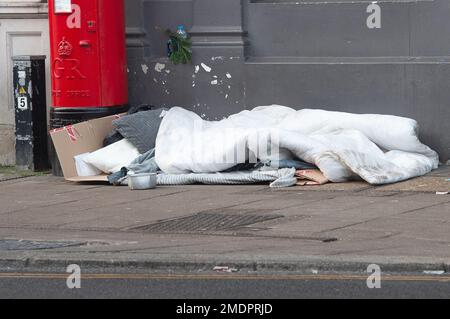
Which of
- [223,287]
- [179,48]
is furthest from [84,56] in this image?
[223,287]

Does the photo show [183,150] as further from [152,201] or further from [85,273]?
[85,273]

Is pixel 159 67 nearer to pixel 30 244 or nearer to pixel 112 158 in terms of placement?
pixel 112 158

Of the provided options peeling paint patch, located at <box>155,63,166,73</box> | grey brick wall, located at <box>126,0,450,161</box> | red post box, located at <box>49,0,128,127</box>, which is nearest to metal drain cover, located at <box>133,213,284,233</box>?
red post box, located at <box>49,0,128,127</box>

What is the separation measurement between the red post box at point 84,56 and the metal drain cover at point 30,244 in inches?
169

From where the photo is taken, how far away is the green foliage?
545 inches

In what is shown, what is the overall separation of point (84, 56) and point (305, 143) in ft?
9.78

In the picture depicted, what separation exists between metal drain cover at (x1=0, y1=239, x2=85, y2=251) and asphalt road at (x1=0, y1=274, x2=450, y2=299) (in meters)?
0.90

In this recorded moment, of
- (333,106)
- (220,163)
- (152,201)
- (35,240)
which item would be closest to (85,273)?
(35,240)

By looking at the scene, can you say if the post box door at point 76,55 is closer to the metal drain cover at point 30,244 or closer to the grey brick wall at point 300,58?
the grey brick wall at point 300,58

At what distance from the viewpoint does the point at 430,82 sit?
13.1 m

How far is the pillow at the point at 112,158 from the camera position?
12805mm

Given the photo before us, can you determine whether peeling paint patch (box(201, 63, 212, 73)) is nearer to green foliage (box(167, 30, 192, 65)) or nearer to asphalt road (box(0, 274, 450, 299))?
green foliage (box(167, 30, 192, 65))

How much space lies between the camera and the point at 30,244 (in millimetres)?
9039

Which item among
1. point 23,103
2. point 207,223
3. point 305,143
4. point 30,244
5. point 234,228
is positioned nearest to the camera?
point 30,244
